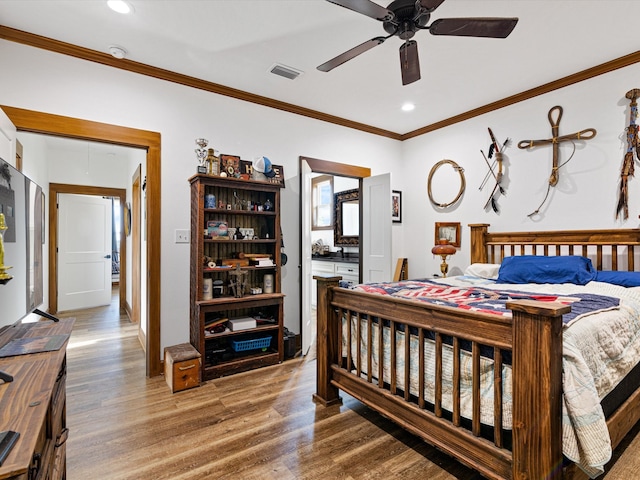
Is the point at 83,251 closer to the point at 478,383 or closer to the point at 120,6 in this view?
the point at 120,6

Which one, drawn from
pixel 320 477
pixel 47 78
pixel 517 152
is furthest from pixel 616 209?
pixel 47 78

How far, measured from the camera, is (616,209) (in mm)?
2938

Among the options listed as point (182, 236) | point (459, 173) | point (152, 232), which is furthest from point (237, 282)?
point (459, 173)

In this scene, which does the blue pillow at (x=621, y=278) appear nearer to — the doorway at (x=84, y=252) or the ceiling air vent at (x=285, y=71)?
the ceiling air vent at (x=285, y=71)

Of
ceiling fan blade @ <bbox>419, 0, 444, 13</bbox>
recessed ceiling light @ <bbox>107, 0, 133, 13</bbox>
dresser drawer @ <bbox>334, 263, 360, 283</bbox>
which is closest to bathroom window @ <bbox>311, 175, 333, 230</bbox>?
dresser drawer @ <bbox>334, 263, 360, 283</bbox>

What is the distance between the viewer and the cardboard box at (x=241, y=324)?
123 inches

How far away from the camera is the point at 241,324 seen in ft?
10.3

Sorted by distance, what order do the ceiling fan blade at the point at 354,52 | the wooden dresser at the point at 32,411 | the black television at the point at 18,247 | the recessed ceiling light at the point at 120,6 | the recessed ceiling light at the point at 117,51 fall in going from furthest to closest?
the recessed ceiling light at the point at 117,51, the recessed ceiling light at the point at 120,6, the ceiling fan blade at the point at 354,52, the black television at the point at 18,247, the wooden dresser at the point at 32,411

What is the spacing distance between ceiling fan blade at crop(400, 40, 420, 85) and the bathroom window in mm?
3804

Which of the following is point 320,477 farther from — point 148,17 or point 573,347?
point 148,17

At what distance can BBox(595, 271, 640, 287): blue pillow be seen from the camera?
253 cm

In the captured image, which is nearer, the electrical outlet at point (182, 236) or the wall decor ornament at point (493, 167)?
the electrical outlet at point (182, 236)

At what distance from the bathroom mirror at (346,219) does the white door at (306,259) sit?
7.10 ft

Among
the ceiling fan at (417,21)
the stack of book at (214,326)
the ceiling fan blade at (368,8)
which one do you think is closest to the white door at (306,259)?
the stack of book at (214,326)
